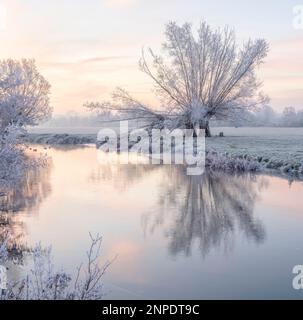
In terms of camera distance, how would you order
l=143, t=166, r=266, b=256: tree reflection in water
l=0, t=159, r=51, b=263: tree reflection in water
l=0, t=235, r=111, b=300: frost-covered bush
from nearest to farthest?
l=0, t=235, r=111, b=300: frost-covered bush → l=0, t=159, r=51, b=263: tree reflection in water → l=143, t=166, r=266, b=256: tree reflection in water

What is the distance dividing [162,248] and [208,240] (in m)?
1.03

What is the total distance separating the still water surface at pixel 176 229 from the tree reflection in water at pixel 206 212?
2 centimetres

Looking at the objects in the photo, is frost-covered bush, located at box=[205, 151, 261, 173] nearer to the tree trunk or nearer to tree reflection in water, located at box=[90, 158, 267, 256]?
tree reflection in water, located at box=[90, 158, 267, 256]

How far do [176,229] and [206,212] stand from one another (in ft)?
6.36

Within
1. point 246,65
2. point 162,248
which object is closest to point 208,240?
point 162,248

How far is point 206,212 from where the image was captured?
1163cm

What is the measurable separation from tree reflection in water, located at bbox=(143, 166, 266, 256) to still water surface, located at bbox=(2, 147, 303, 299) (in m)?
0.02

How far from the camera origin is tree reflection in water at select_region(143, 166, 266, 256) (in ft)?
29.8

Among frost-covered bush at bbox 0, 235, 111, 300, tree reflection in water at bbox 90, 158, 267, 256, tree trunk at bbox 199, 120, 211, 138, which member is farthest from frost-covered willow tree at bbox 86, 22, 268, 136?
frost-covered bush at bbox 0, 235, 111, 300

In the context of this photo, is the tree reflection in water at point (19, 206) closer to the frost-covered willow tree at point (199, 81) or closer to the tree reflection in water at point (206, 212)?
the tree reflection in water at point (206, 212)

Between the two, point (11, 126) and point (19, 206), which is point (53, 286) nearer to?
point (11, 126)

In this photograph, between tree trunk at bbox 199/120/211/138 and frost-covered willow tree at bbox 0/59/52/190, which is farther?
tree trunk at bbox 199/120/211/138
